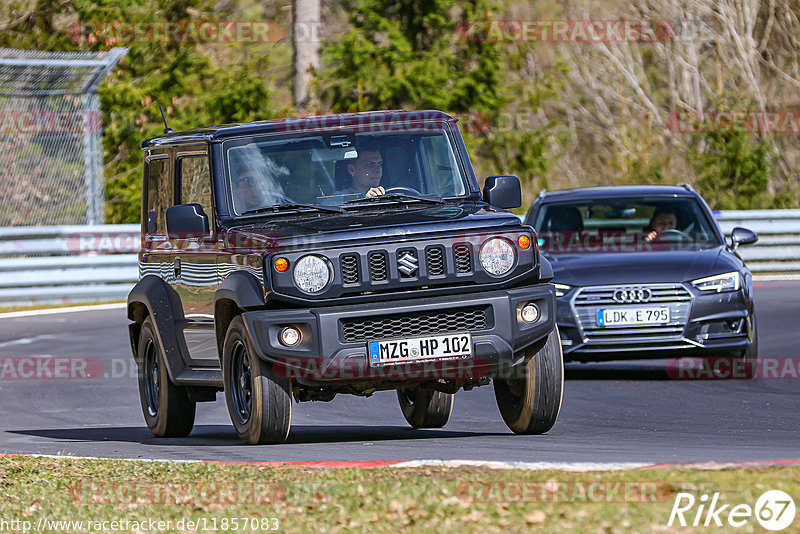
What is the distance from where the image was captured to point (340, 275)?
8.06m

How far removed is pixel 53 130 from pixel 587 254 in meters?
12.3

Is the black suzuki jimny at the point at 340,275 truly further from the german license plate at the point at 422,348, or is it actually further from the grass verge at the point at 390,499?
the grass verge at the point at 390,499

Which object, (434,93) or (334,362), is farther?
(434,93)

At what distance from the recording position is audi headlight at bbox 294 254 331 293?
802 cm

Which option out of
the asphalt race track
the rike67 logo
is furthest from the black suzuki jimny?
the rike67 logo

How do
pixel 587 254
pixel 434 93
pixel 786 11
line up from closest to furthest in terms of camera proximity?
pixel 587 254
pixel 434 93
pixel 786 11

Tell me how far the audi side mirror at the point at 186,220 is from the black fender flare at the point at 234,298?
401 millimetres

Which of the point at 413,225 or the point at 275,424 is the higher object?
the point at 413,225

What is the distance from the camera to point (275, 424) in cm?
843

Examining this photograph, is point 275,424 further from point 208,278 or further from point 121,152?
point 121,152

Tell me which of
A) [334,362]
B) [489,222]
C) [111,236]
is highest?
[489,222]

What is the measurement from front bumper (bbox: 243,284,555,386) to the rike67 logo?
8.03ft

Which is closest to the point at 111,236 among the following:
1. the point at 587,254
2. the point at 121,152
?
the point at 121,152

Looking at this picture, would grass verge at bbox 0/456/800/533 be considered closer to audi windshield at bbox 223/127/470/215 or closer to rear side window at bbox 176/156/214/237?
audi windshield at bbox 223/127/470/215
